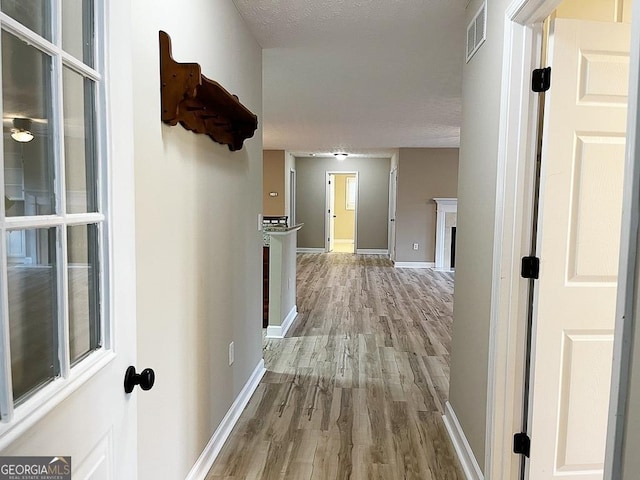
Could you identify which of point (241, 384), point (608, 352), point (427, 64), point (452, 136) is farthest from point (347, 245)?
point (608, 352)

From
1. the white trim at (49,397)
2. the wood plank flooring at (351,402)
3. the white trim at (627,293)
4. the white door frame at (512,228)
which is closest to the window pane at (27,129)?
the white trim at (49,397)

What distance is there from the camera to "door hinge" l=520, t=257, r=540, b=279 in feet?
5.46

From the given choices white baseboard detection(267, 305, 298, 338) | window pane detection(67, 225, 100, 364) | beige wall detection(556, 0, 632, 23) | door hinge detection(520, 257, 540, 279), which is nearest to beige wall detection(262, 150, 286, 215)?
white baseboard detection(267, 305, 298, 338)

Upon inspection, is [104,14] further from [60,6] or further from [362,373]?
[362,373]

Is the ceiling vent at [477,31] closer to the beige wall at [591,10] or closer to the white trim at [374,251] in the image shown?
the beige wall at [591,10]

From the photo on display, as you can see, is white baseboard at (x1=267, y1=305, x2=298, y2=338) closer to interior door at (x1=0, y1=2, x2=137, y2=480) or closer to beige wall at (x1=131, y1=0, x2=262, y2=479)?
beige wall at (x1=131, y1=0, x2=262, y2=479)

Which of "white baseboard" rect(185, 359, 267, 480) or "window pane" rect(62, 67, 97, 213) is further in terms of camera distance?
"white baseboard" rect(185, 359, 267, 480)

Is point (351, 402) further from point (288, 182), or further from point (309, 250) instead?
point (309, 250)

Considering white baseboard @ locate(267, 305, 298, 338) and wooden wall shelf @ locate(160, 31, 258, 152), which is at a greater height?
wooden wall shelf @ locate(160, 31, 258, 152)

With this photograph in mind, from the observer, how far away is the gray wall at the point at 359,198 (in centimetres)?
1070

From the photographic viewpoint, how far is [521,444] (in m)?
1.73

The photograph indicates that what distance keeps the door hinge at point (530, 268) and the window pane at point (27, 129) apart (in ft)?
5.17

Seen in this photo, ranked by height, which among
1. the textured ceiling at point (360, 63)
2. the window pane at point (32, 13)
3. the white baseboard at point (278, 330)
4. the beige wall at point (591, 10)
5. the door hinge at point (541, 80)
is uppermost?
the textured ceiling at point (360, 63)

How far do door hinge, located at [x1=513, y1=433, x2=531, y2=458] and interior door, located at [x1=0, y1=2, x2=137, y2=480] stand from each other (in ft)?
4.69
